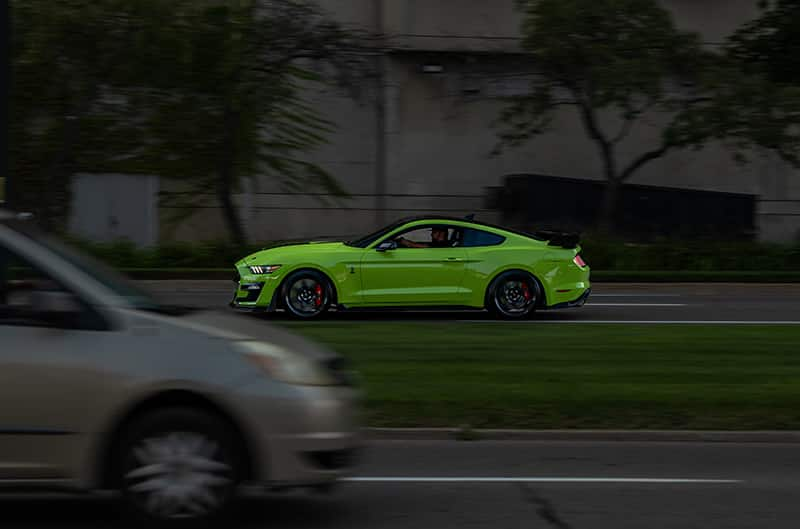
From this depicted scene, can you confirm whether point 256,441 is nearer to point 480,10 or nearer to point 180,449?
point 180,449

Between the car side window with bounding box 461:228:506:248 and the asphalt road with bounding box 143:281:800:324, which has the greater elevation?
the car side window with bounding box 461:228:506:248

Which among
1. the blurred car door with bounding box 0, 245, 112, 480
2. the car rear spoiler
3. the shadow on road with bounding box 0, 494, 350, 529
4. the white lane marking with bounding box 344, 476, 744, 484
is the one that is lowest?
the white lane marking with bounding box 344, 476, 744, 484

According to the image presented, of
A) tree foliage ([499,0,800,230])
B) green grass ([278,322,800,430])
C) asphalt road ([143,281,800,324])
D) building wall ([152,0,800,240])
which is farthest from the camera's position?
building wall ([152,0,800,240])

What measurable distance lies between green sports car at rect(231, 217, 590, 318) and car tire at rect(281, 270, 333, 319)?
0.04 ft

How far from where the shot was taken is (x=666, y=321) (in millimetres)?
17906

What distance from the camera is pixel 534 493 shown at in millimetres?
7750

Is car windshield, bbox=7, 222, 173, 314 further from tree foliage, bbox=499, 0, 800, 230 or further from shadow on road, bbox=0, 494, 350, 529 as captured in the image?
tree foliage, bbox=499, 0, 800, 230

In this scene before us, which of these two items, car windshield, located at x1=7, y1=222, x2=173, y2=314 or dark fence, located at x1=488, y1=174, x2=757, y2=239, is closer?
car windshield, located at x1=7, y1=222, x2=173, y2=314

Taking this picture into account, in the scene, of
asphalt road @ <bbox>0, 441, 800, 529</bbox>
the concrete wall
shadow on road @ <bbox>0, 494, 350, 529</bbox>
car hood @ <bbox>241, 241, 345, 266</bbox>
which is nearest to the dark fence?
the concrete wall

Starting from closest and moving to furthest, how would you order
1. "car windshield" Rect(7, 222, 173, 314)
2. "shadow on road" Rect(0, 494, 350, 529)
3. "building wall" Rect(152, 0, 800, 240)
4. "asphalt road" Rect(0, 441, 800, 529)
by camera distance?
"car windshield" Rect(7, 222, 173, 314) < "shadow on road" Rect(0, 494, 350, 529) < "asphalt road" Rect(0, 441, 800, 529) < "building wall" Rect(152, 0, 800, 240)

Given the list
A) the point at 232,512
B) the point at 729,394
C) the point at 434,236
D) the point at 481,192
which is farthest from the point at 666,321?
the point at 481,192

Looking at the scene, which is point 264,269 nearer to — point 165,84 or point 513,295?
point 513,295

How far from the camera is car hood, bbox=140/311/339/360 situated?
6.42 m

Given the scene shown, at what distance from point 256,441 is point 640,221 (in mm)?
26171
